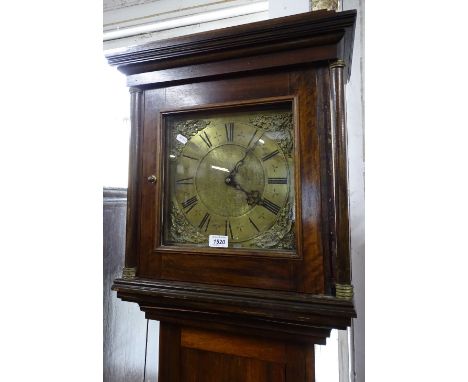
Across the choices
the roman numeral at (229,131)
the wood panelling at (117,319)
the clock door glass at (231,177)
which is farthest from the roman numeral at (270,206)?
the wood panelling at (117,319)

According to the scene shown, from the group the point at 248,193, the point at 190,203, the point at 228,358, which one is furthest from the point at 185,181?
the point at 228,358

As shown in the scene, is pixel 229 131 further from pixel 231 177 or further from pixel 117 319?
pixel 117 319

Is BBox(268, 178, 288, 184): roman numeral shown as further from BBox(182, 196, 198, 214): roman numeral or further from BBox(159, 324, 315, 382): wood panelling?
BBox(159, 324, 315, 382): wood panelling

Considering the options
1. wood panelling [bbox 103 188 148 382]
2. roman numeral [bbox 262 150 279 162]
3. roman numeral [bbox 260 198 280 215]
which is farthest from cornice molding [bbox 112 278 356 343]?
wood panelling [bbox 103 188 148 382]

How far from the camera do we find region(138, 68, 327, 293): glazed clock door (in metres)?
0.61

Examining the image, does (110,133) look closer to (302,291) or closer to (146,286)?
(146,286)

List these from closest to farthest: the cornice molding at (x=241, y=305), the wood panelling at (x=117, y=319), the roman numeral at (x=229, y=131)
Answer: the cornice molding at (x=241, y=305), the roman numeral at (x=229, y=131), the wood panelling at (x=117, y=319)

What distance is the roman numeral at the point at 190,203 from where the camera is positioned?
708 mm

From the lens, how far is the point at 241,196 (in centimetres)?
67

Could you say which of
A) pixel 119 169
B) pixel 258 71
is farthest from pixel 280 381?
pixel 119 169

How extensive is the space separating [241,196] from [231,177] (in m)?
0.05

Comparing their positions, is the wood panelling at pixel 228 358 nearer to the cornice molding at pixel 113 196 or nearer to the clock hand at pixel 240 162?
the clock hand at pixel 240 162

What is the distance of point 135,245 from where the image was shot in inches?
28.5
